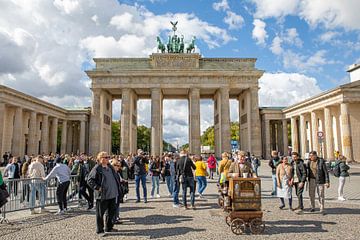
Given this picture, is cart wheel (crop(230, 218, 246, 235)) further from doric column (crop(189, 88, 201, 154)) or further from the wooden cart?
doric column (crop(189, 88, 201, 154))

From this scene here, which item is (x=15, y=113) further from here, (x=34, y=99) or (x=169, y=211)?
(x=169, y=211)

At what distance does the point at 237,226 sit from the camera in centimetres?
733

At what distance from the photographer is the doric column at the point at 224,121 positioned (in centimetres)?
4588

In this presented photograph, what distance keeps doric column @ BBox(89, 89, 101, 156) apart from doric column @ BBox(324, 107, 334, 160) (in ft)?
108

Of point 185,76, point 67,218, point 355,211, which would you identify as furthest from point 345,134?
point 67,218

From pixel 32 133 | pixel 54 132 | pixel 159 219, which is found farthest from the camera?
pixel 54 132

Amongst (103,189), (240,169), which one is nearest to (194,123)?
(240,169)

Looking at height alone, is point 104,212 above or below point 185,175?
below

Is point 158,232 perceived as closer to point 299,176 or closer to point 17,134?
point 299,176

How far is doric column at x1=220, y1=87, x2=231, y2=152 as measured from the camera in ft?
151

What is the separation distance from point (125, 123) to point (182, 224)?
3907 centimetres

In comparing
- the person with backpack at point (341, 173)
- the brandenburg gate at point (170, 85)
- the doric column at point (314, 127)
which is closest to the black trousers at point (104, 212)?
the person with backpack at point (341, 173)

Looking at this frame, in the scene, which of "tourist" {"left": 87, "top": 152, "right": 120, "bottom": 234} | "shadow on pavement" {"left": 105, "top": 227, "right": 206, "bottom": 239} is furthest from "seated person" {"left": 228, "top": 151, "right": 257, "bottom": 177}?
"tourist" {"left": 87, "top": 152, "right": 120, "bottom": 234}

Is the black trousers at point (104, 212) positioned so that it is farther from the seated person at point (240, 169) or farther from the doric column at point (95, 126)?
the doric column at point (95, 126)
